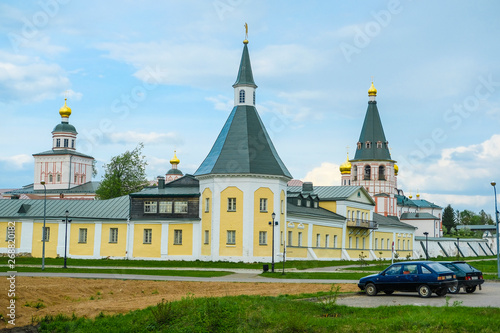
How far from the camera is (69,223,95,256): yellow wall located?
51.8m

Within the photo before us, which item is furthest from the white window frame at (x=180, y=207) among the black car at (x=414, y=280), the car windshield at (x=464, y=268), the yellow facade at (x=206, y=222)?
the black car at (x=414, y=280)

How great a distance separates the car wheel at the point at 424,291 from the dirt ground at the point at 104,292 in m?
3.42

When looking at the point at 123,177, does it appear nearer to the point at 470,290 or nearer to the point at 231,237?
the point at 231,237

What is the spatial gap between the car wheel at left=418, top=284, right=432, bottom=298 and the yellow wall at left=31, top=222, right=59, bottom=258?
3775 centimetres

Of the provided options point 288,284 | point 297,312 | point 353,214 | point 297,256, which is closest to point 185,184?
point 297,256

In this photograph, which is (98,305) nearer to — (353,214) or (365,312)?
(365,312)

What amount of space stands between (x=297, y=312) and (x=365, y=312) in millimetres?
1993

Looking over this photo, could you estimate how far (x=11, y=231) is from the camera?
52969mm

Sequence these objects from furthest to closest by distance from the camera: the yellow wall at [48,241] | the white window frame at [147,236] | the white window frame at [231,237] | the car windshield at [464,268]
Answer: the yellow wall at [48,241] → the white window frame at [147,236] → the white window frame at [231,237] → the car windshield at [464,268]

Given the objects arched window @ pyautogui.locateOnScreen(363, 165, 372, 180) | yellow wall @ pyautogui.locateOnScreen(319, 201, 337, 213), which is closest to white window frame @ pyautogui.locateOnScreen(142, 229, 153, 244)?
yellow wall @ pyautogui.locateOnScreen(319, 201, 337, 213)

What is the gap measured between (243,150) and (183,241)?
9.01 m

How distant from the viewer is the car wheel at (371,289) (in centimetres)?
2270

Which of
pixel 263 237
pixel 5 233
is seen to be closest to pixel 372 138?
pixel 263 237

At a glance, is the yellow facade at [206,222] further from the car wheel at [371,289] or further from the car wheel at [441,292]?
the car wheel at [441,292]
